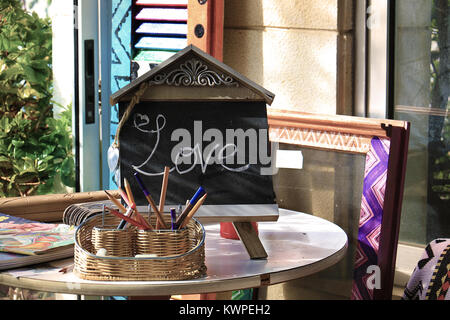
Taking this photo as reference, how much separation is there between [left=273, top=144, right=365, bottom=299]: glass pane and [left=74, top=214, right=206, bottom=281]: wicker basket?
858 millimetres

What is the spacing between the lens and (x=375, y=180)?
85.9 inches

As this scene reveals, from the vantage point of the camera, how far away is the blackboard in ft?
5.99

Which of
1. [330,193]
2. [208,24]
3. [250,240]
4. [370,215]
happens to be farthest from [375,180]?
[208,24]

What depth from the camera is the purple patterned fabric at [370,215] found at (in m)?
2.16

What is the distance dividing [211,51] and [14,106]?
1019 mm

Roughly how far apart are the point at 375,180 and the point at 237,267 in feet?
2.34

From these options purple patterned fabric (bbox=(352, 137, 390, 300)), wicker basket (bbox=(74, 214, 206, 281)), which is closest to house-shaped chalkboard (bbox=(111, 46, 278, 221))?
wicker basket (bbox=(74, 214, 206, 281))

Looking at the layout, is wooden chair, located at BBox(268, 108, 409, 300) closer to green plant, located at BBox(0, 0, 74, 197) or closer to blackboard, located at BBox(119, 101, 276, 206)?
blackboard, located at BBox(119, 101, 276, 206)

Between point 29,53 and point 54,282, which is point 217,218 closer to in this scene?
point 54,282

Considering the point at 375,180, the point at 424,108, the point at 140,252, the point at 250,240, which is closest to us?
the point at 140,252

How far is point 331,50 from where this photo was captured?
2395 mm

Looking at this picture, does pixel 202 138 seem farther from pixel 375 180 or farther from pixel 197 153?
pixel 375 180

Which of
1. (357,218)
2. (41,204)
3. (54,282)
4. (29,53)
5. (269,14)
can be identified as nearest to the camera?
(54,282)
